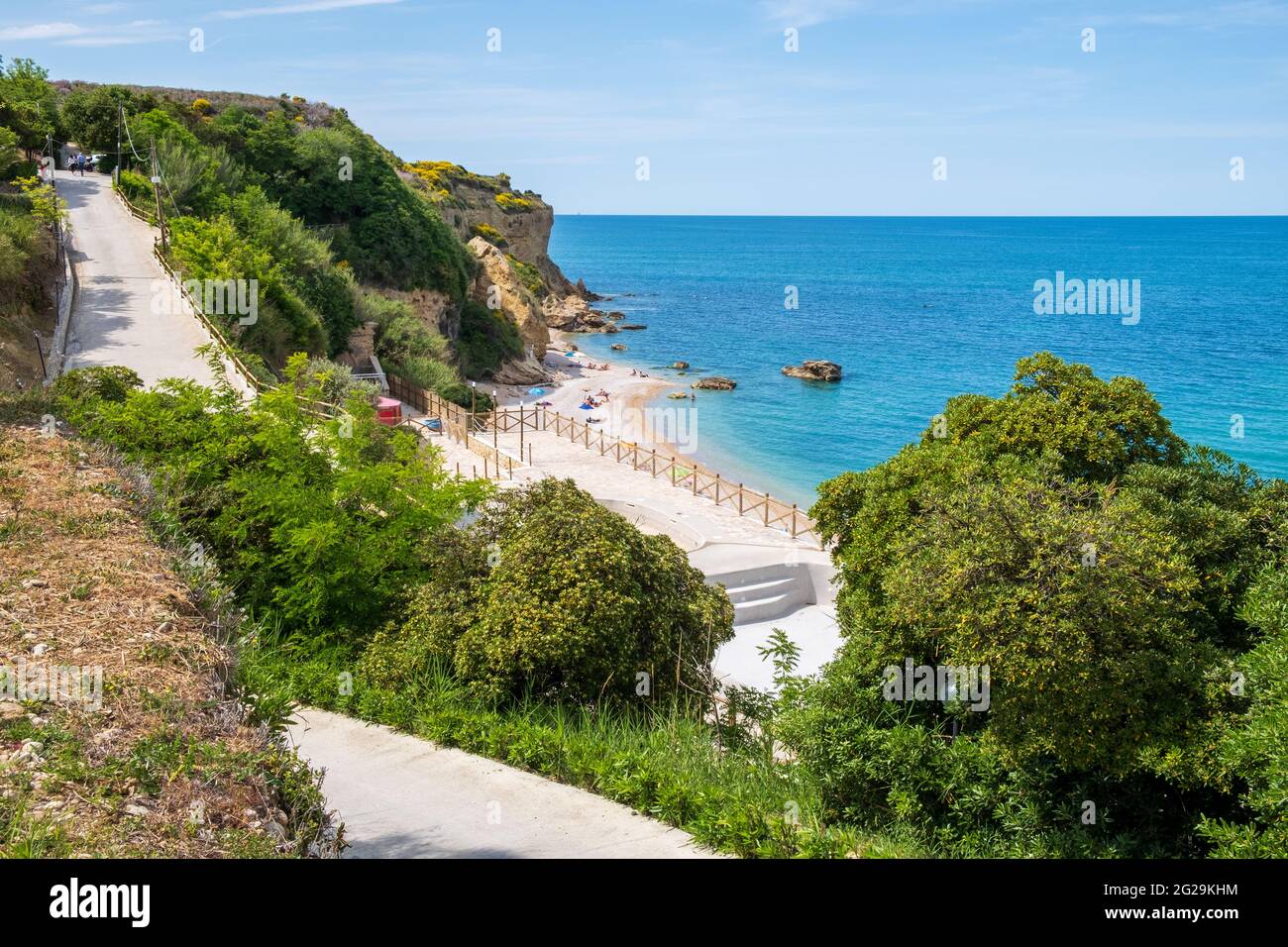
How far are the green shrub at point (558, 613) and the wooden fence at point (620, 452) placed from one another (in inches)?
527

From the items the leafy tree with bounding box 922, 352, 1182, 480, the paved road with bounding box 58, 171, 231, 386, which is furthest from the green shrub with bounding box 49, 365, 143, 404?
the leafy tree with bounding box 922, 352, 1182, 480

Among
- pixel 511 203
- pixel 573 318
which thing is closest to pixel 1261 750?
pixel 511 203

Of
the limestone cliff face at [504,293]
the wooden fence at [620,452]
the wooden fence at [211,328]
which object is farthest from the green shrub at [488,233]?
the wooden fence at [211,328]

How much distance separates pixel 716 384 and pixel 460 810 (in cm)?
5206

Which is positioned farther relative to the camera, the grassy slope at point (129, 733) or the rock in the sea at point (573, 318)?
the rock in the sea at point (573, 318)

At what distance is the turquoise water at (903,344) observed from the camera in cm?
4838

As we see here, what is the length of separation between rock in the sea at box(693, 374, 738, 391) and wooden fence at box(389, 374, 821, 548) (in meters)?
15.8

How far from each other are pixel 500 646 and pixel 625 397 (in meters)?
44.2

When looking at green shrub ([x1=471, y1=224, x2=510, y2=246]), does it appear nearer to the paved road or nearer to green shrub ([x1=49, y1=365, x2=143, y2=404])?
the paved road

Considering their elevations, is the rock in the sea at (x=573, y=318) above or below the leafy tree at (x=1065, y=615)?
above

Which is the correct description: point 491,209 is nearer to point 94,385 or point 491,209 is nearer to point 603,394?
point 603,394

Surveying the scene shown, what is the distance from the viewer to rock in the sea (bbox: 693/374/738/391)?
59706 millimetres

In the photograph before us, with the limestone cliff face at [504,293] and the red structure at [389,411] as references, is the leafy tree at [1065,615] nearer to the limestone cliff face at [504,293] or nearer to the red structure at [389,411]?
the red structure at [389,411]

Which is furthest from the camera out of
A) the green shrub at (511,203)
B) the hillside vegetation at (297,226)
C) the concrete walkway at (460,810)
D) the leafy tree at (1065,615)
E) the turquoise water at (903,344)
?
the green shrub at (511,203)
